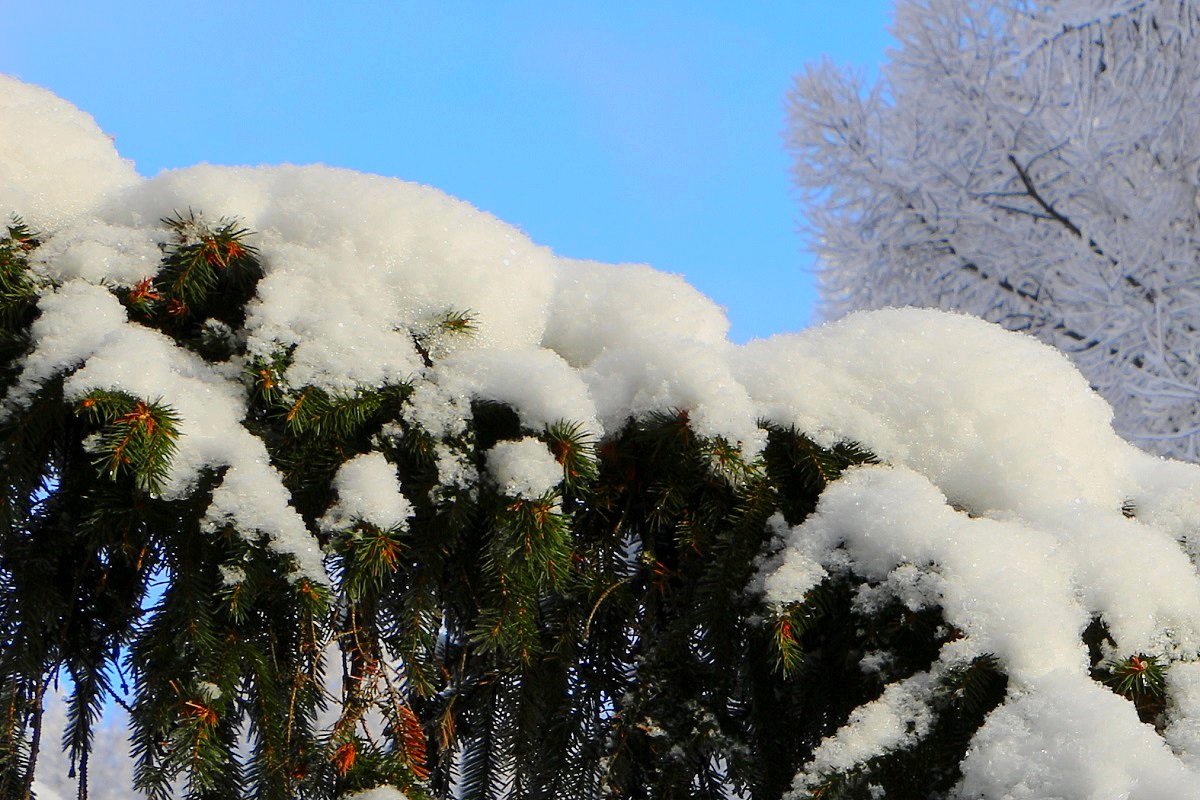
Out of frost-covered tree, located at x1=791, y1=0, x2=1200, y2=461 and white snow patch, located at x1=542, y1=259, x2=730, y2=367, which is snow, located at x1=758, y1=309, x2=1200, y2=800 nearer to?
white snow patch, located at x1=542, y1=259, x2=730, y2=367

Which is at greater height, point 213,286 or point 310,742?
point 213,286

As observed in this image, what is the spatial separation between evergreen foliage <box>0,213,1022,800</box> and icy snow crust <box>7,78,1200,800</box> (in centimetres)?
3

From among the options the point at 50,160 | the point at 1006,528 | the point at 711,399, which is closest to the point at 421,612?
the point at 711,399

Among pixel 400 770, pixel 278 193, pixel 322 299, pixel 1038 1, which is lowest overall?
pixel 400 770

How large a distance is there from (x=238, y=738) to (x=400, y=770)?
221 mm

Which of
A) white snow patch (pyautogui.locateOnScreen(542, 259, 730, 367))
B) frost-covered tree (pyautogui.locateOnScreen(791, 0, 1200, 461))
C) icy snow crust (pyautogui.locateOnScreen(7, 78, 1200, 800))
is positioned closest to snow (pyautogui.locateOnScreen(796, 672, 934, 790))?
icy snow crust (pyautogui.locateOnScreen(7, 78, 1200, 800))

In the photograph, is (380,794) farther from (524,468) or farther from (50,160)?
(50,160)

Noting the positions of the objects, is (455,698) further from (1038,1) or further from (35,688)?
(1038,1)

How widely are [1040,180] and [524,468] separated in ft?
21.5

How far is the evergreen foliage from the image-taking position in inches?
40.3

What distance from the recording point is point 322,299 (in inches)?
47.5

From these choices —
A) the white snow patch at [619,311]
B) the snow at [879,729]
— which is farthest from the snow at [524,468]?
the snow at [879,729]

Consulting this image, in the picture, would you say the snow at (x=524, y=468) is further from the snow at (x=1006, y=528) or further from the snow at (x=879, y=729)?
the snow at (x=879, y=729)

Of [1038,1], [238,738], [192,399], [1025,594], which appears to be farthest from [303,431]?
[1038,1]
